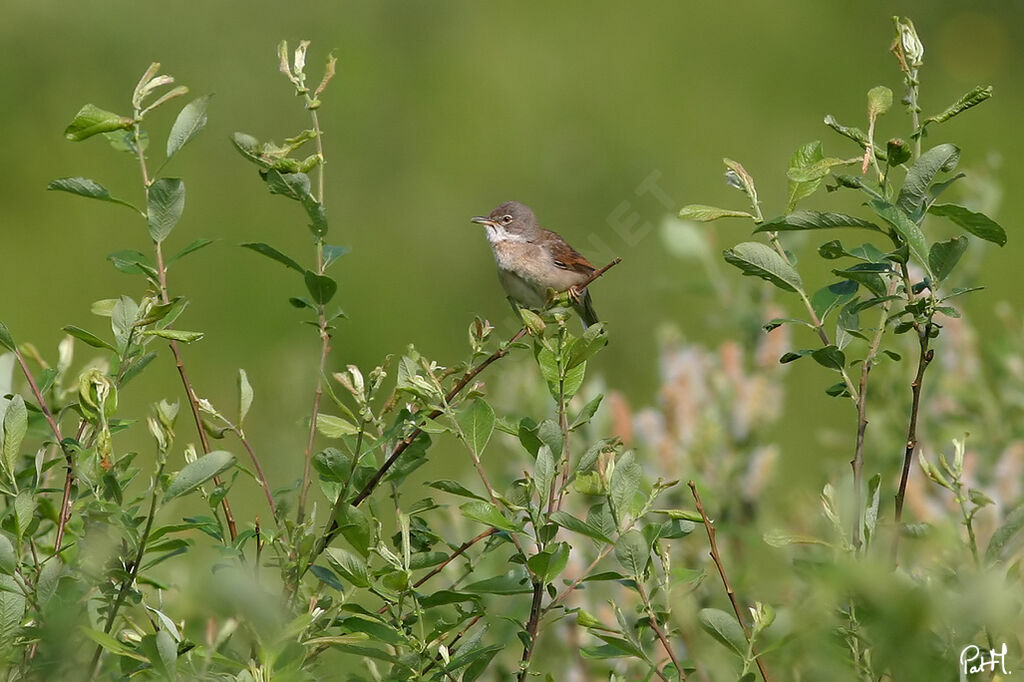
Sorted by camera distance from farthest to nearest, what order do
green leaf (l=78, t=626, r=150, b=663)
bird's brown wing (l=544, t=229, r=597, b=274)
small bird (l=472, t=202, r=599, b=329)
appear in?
bird's brown wing (l=544, t=229, r=597, b=274), small bird (l=472, t=202, r=599, b=329), green leaf (l=78, t=626, r=150, b=663)

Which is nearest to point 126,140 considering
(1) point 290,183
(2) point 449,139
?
(1) point 290,183

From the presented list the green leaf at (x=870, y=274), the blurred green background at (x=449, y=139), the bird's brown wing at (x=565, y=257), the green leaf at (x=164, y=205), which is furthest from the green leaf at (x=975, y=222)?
the blurred green background at (x=449, y=139)

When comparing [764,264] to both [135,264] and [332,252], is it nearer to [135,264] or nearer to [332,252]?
[332,252]

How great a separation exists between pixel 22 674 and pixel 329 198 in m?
6.97

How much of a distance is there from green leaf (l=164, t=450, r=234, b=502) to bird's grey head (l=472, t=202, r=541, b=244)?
3629mm

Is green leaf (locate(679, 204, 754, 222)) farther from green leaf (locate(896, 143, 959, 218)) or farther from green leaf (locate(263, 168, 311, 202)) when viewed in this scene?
green leaf (locate(263, 168, 311, 202))

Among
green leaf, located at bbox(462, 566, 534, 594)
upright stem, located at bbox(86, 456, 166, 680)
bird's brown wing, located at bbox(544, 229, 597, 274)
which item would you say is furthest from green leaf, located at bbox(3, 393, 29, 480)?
bird's brown wing, located at bbox(544, 229, 597, 274)

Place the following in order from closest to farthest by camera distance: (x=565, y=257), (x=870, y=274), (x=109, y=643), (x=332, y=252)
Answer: (x=109, y=643) → (x=870, y=274) → (x=332, y=252) → (x=565, y=257)

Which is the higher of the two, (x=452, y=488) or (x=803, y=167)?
(x=803, y=167)

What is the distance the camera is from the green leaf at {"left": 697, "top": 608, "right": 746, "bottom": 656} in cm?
163

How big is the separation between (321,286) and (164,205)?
25cm

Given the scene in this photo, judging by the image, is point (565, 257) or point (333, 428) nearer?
point (333, 428)

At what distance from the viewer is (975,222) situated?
5.29 feet

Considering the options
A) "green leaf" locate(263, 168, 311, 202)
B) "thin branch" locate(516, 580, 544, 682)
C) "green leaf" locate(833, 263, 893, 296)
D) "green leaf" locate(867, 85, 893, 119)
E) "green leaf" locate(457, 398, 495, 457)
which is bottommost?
"thin branch" locate(516, 580, 544, 682)
